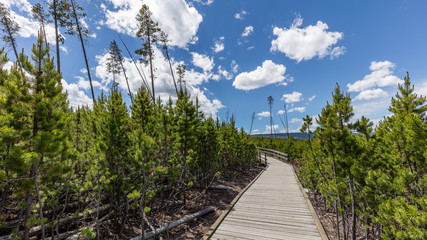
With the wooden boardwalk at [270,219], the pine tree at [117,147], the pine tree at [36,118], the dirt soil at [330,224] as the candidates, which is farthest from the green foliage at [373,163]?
the pine tree at [36,118]

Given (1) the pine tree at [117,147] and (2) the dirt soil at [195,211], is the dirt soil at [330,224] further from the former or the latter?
(1) the pine tree at [117,147]

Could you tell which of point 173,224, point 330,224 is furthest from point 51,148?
point 330,224

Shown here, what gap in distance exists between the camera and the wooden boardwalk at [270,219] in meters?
4.41

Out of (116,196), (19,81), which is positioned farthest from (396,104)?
(19,81)

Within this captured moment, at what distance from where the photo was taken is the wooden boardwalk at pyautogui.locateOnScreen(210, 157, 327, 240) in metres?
4.41

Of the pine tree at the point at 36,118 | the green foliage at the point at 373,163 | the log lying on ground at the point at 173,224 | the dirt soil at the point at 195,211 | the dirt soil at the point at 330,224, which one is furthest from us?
the dirt soil at the point at 330,224

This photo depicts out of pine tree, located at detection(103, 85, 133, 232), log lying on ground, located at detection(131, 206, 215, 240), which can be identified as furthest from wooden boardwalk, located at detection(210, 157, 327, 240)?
pine tree, located at detection(103, 85, 133, 232)

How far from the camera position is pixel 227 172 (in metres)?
14.1

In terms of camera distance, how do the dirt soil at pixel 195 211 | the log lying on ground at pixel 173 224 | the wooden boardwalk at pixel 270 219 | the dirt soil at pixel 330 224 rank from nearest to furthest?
1. the log lying on ground at pixel 173 224
2. the wooden boardwalk at pixel 270 219
3. the dirt soil at pixel 195 211
4. the dirt soil at pixel 330 224

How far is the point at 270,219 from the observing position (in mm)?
5246

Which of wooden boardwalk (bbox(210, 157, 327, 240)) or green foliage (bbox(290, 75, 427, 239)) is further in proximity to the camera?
wooden boardwalk (bbox(210, 157, 327, 240))

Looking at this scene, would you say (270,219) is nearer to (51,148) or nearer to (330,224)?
(330,224)

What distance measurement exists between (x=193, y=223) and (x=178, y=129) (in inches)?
139

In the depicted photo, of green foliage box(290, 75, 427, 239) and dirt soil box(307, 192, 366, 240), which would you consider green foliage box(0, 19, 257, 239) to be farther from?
dirt soil box(307, 192, 366, 240)
